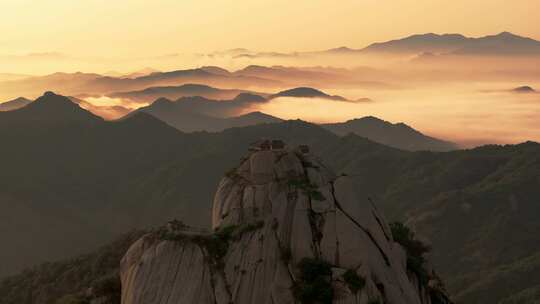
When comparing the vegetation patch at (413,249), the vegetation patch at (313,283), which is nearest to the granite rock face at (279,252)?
the vegetation patch at (313,283)

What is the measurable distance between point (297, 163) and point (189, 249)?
17.0 meters

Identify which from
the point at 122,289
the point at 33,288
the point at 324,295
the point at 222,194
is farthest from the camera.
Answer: the point at 33,288

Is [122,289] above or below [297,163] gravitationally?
below

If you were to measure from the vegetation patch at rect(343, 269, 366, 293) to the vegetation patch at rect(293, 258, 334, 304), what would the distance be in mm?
1612

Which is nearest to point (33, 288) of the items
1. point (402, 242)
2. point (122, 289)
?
point (122, 289)

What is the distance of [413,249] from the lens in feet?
277

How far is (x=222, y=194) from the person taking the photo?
75.5m

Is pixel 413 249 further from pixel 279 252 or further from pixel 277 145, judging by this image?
pixel 279 252

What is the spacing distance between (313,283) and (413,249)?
2499cm

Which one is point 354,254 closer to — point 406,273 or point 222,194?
point 406,273

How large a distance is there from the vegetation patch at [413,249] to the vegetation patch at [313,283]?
47.7ft

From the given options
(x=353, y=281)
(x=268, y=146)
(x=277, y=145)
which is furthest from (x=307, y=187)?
(x=353, y=281)

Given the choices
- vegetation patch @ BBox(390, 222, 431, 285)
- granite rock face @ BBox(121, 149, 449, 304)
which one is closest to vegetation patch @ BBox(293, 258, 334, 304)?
granite rock face @ BBox(121, 149, 449, 304)

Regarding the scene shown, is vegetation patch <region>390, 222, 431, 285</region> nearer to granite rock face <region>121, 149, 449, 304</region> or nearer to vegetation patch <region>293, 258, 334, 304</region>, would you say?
granite rock face <region>121, 149, 449, 304</region>
